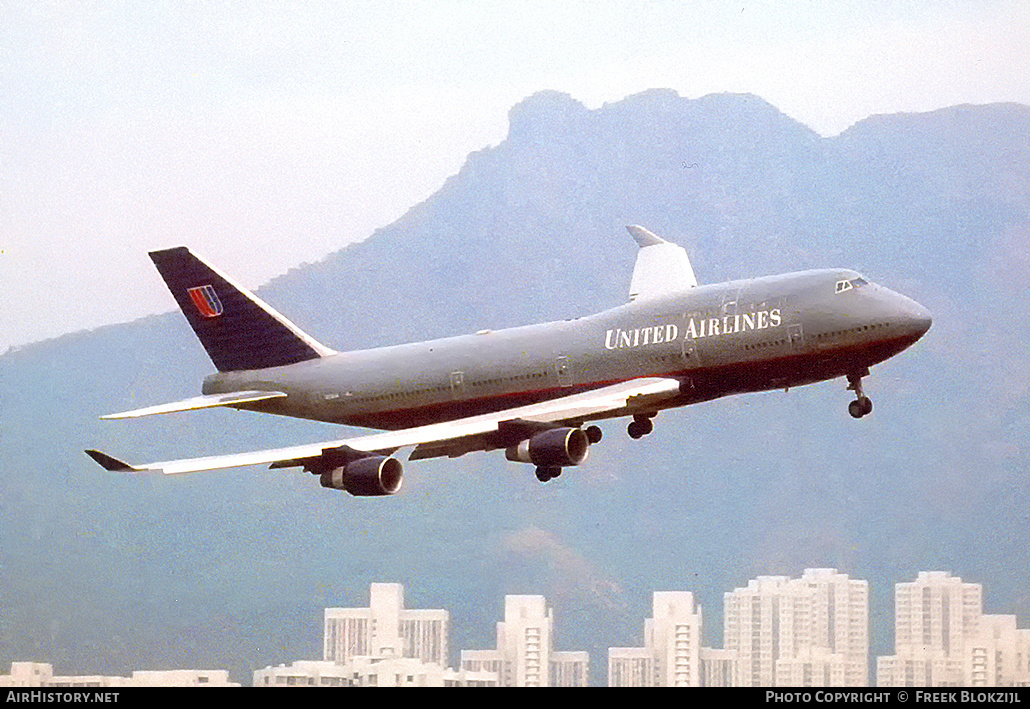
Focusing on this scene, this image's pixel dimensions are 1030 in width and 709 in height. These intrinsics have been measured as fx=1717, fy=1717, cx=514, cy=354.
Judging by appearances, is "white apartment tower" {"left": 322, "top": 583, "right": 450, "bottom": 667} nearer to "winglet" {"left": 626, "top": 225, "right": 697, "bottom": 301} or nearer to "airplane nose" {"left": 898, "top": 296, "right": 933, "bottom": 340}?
"winglet" {"left": 626, "top": 225, "right": 697, "bottom": 301}

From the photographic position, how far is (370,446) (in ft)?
177

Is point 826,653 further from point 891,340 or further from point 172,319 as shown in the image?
point 172,319

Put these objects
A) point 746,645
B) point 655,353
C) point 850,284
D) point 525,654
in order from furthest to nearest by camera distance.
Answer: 1. point 746,645
2. point 525,654
3. point 655,353
4. point 850,284

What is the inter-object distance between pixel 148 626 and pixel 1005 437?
8953 centimetres

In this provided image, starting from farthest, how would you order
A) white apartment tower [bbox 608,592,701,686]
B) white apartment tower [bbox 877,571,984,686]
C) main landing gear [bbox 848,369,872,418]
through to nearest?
white apartment tower [bbox 608,592,701,686] < white apartment tower [bbox 877,571,984,686] < main landing gear [bbox 848,369,872,418]

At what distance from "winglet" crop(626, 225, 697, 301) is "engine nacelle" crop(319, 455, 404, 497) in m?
18.0

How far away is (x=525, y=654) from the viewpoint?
99.1 meters

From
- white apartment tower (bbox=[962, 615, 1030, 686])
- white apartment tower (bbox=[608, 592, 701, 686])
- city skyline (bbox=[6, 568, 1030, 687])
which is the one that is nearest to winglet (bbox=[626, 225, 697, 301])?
city skyline (bbox=[6, 568, 1030, 687])

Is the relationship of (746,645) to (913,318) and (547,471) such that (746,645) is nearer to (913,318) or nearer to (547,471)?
(913,318)

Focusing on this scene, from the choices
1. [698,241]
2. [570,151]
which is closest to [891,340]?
[698,241]

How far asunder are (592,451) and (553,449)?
8632 cm

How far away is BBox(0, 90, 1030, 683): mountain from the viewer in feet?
327

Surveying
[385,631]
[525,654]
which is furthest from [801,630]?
[385,631]

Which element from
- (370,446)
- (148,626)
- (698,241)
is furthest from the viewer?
(698,241)
